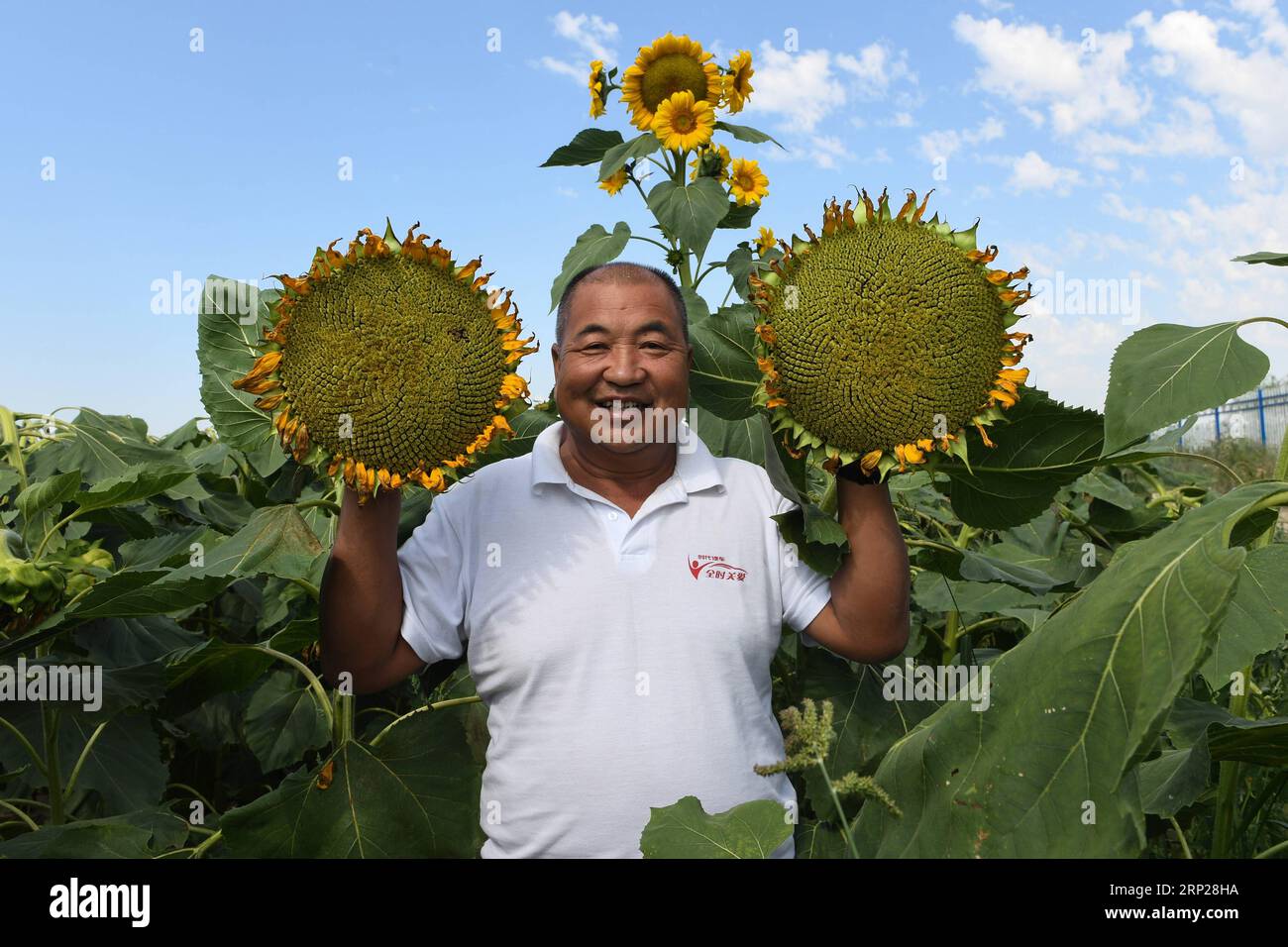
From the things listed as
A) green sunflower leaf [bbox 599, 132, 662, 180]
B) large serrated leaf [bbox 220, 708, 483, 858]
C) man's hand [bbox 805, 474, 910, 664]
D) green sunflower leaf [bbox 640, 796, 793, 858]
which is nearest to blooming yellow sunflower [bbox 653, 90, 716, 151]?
green sunflower leaf [bbox 599, 132, 662, 180]

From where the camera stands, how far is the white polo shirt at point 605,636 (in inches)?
83.1

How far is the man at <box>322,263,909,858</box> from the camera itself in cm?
209

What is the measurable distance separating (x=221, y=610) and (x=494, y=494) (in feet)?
4.72

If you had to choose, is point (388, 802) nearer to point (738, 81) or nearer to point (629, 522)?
point (629, 522)

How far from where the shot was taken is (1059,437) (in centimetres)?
196

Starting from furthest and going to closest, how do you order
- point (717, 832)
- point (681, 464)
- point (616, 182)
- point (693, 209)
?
point (616, 182), point (693, 209), point (681, 464), point (717, 832)

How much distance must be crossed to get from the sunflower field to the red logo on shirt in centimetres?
25

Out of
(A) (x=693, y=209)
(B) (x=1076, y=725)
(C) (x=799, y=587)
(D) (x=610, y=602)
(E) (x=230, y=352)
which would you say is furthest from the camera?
(A) (x=693, y=209)

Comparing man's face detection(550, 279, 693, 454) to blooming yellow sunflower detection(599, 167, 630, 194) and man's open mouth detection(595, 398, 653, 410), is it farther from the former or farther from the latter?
blooming yellow sunflower detection(599, 167, 630, 194)

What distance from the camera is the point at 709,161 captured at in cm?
397

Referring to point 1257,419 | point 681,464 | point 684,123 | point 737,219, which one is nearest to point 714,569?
point 681,464

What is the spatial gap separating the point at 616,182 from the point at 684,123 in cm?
37

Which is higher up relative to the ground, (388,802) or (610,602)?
(610,602)

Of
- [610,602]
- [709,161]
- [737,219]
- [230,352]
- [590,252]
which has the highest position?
[709,161]
